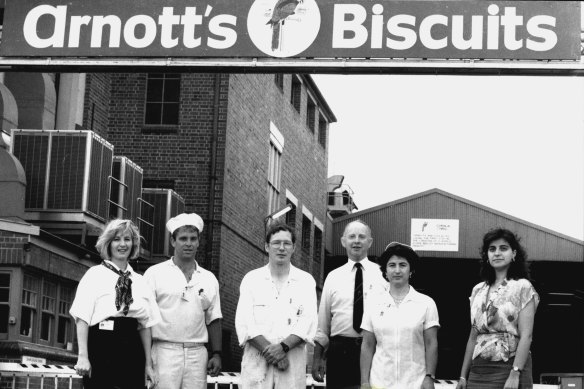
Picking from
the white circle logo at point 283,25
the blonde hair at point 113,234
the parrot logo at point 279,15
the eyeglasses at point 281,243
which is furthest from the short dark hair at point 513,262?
the parrot logo at point 279,15

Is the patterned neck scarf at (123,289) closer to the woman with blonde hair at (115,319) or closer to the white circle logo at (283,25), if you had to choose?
the woman with blonde hair at (115,319)

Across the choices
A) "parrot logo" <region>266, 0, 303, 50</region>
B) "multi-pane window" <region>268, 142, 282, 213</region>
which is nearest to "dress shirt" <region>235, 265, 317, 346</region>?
"parrot logo" <region>266, 0, 303, 50</region>

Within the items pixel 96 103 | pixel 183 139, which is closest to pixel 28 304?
pixel 96 103

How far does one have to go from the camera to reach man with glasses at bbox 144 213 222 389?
8.70 meters

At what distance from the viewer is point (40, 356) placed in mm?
16453

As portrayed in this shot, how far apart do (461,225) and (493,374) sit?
31.9m

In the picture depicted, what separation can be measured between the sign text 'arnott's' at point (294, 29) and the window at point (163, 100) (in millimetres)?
14604

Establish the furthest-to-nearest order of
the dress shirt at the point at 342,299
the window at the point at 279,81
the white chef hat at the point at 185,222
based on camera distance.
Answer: the window at the point at 279,81, the dress shirt at the point at 342,299, the white chef hat at the point at 185,222

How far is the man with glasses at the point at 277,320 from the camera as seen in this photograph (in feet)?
28.4

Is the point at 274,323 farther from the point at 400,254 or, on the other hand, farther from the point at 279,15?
the point at 279,15

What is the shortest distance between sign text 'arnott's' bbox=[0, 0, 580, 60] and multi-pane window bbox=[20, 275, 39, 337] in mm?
6605

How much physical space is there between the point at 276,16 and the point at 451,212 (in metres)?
29.9

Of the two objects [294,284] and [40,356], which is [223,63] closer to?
[294,284]

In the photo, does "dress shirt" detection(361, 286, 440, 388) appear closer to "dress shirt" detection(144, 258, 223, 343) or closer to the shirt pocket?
the shirt pocket
